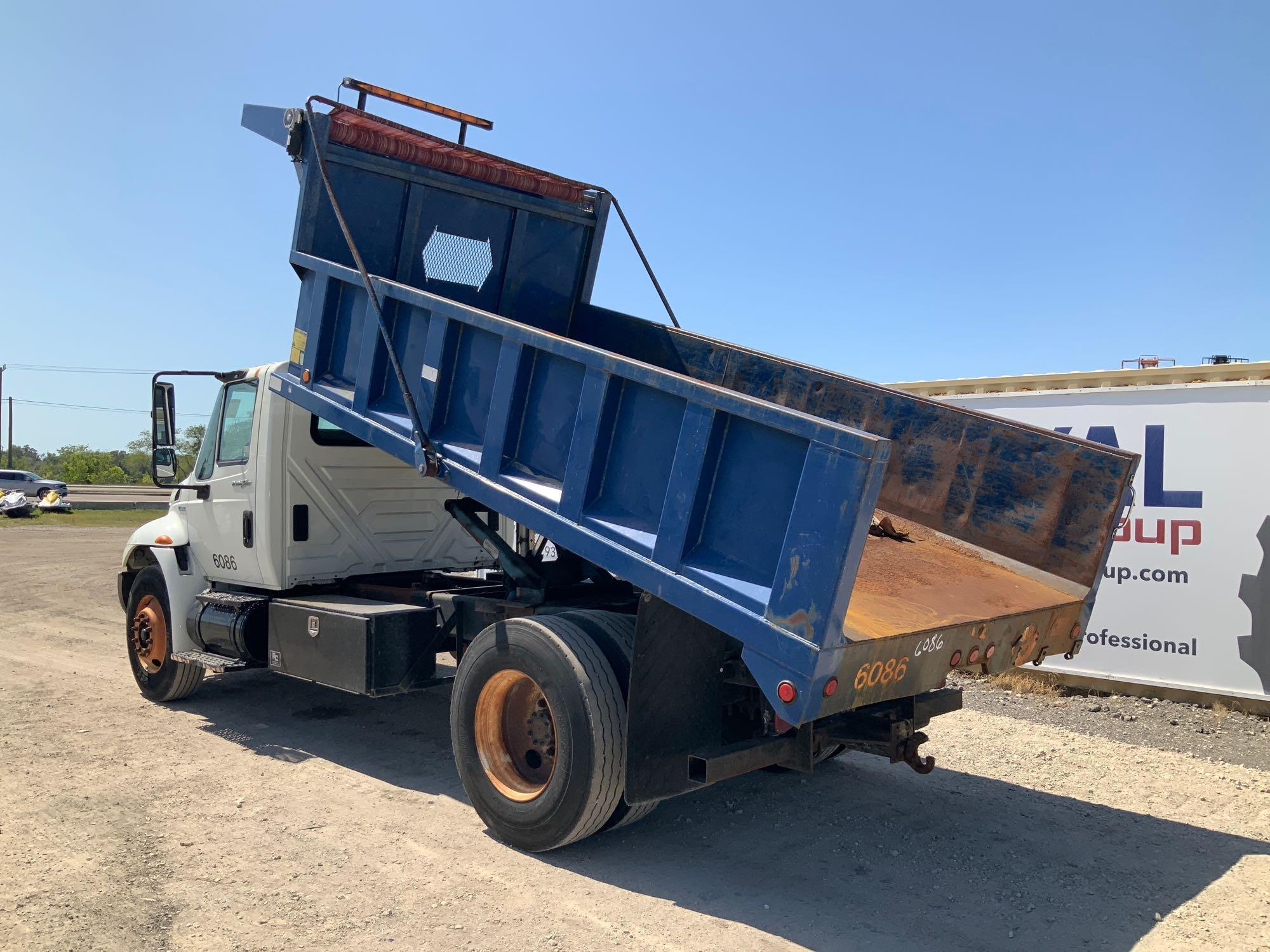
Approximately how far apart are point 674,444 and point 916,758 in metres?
2.03

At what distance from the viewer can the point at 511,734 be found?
16.4 feet

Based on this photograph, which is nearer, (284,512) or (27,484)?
(284,512)

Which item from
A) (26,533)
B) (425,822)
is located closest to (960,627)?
(425,822)

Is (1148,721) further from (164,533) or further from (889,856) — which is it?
(164,533)

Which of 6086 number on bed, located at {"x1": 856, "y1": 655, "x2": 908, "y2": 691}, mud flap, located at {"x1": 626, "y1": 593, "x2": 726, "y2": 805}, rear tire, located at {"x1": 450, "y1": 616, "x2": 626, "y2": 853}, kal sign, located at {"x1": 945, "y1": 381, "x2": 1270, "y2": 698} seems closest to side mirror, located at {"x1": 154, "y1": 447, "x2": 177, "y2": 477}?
rear tire, located at {"x1": 450, "y1": 616, "x2": 626, "y2": 853}

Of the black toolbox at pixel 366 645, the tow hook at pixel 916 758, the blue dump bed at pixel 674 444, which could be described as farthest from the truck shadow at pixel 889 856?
the blue dump bed at pixel 674 444

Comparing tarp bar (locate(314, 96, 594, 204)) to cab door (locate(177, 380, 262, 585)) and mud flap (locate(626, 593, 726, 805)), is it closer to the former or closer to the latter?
cab door (locate(177, 380, 262, 585))

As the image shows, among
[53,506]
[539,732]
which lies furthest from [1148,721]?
[53,506]

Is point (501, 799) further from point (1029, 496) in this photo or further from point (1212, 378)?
point (1212, 378)

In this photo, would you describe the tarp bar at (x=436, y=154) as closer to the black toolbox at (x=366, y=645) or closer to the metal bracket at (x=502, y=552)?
the metal bracket at (x=502, y=552)

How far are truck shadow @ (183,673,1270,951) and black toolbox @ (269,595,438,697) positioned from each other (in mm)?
670

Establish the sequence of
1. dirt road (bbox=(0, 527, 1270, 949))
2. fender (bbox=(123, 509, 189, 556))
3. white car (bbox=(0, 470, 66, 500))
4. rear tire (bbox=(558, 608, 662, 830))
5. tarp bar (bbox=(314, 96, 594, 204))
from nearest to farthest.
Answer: dirt road (bbox=(0, 527, 1270, 949)) < rear tire (bbox=(558, 608, 662, 830)) < tarp bar (bbox=(314, 96, 594, 204)) < fender (bbox=(123, 509, 189, 556)) < white car (bbox=(0, 470, 66, 500))

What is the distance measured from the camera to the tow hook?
15.2 ft

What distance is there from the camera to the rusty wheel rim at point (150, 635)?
7.61 metres
